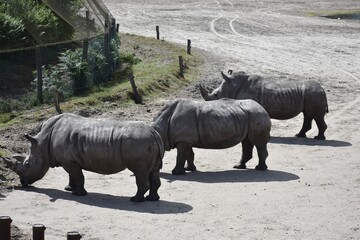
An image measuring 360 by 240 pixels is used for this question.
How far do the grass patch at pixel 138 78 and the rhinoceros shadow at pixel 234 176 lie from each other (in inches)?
240

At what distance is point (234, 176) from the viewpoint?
22188 millimetres

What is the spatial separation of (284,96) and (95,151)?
31.8ft

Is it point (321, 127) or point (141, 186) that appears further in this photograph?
point (321, 127)

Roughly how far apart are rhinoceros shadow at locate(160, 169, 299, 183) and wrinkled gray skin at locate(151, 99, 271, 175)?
0.29 meters

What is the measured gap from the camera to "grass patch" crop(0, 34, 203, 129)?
92.8ft

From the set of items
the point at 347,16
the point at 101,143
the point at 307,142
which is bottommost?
the point at 347,16

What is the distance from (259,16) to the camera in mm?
64875

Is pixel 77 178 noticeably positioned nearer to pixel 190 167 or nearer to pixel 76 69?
pixel 190 167

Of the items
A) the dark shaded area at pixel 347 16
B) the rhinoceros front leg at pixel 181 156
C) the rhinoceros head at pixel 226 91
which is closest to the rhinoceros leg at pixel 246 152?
the rhinoceros front leg at pixel 181 156

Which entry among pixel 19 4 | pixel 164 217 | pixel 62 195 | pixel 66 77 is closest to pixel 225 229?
pixel 164 217

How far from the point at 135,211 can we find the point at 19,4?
19.5 m

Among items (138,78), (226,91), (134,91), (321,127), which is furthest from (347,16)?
(226,91)

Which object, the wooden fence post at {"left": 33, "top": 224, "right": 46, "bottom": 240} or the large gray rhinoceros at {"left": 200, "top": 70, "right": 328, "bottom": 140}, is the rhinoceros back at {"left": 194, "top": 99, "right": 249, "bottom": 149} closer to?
the large gray rhinoceros at {"left": 200, "top": 70, "right": 328, "bottom": 140}

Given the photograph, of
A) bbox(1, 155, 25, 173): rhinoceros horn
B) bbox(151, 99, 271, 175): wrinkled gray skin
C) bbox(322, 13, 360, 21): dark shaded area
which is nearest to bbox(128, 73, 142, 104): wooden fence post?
bbox(151, 99, 271, 175): wrinkled gray skin
